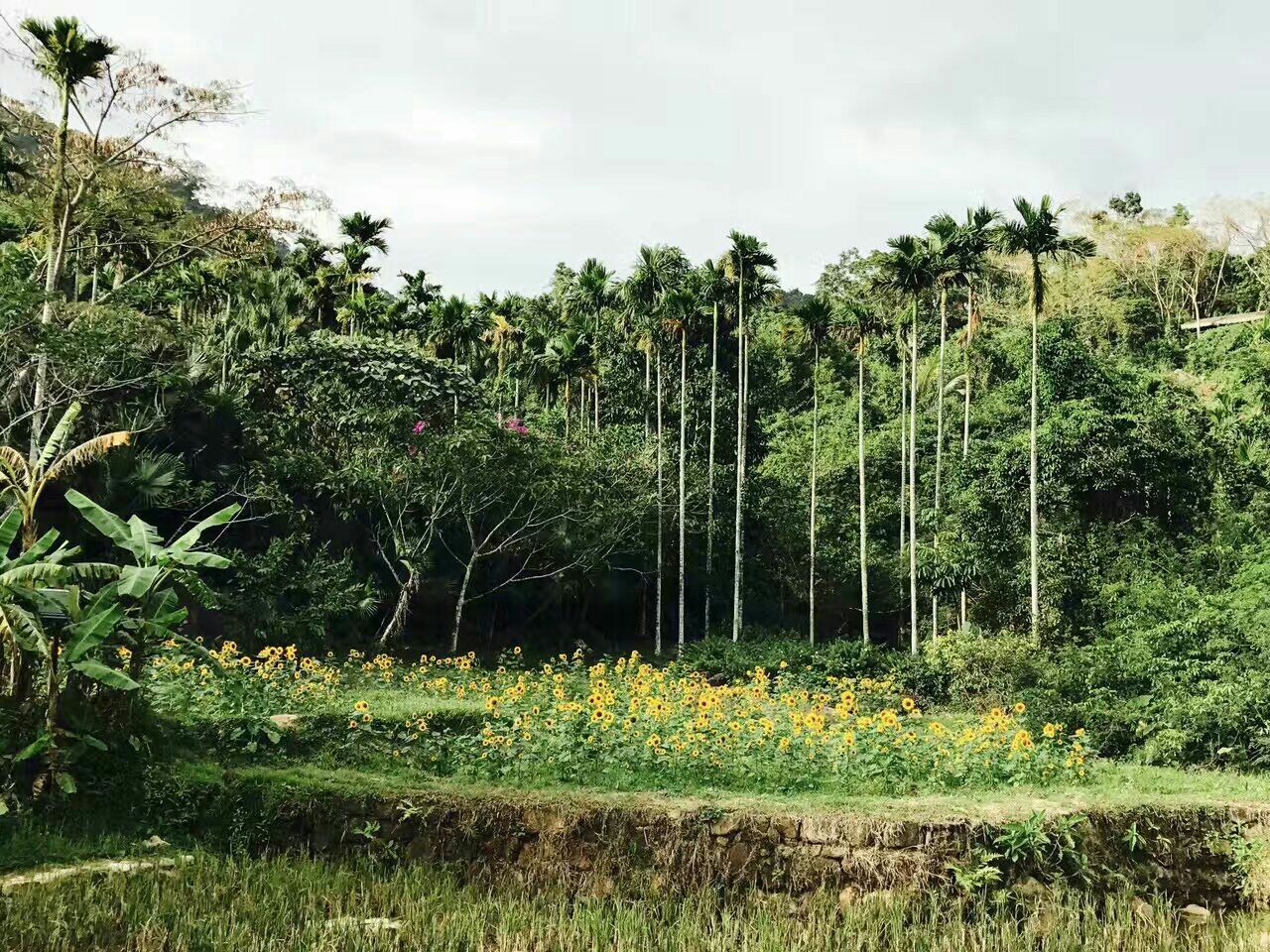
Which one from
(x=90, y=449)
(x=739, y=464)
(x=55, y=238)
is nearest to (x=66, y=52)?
(x=55, y=238)

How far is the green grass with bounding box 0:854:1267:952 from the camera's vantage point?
5.54 metres

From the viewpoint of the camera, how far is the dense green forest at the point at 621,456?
1248 cm

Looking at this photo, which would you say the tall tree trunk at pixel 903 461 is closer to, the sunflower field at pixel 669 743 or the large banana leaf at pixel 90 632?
the sunflower field at pixel 669 743

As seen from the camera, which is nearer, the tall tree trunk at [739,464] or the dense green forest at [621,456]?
the dense green forest at [621,456]

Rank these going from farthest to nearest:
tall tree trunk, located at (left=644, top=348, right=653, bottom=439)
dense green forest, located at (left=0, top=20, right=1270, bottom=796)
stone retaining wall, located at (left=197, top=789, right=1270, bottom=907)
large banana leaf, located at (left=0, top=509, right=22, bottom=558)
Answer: tall tree trunk, located at (left=644, top=348, right=653, bottom=439) < dense green forest, located at (left=0, top=20, right=1270, bottom=796) < large banana leaf, located at (left=0, top=509, right=22, bottom=558) < stone retaining wall, located at (left=197, top=789, right=1270, bottom=907)

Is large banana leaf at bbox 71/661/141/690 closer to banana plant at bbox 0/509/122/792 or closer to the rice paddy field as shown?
banana plant at bbox 0/509/122/792

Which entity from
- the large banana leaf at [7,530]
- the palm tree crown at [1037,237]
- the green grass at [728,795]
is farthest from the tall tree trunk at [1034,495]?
the large banana leaf at [7,530]

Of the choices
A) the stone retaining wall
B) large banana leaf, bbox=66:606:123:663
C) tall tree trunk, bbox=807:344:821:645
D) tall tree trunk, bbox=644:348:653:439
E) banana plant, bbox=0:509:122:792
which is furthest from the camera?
tall tree trunk, bbox=644:348:653:439

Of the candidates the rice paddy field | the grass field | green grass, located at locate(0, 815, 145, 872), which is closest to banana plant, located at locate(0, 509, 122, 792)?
green grass, located at locate(0, 815, 145, 872)

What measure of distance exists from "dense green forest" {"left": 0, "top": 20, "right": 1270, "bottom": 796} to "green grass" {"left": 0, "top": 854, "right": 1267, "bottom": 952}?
178 cm

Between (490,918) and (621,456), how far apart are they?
1879cm

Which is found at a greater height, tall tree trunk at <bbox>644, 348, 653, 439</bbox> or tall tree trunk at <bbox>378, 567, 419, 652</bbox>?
tall tree trunk at <bbox>644, 348, 653, 439</bbox>

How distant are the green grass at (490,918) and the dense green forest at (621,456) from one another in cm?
178

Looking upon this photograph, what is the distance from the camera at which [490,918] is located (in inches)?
247
